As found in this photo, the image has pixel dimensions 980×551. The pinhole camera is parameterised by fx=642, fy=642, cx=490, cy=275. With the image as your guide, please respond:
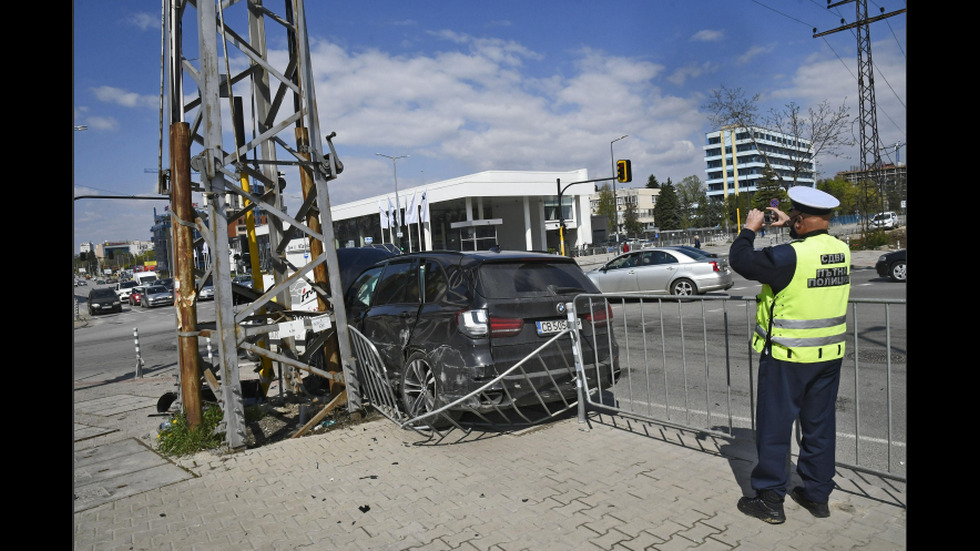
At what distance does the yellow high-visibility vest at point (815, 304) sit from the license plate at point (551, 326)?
2.39 metres

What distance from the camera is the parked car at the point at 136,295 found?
140ft

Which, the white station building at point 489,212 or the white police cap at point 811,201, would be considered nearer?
the white police cap at point 811,201

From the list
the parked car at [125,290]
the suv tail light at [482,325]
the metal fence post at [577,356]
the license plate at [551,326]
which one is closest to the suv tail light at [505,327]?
the suv tail light at [482,325]

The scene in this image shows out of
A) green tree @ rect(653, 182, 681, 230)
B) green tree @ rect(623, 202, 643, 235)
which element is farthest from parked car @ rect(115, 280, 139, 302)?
green tree @ rect(653, 182, 681, 230)

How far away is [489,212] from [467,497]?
196ft

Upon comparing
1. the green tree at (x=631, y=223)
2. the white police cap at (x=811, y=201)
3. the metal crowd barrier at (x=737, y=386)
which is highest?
the green tree at (x=631, y=223)

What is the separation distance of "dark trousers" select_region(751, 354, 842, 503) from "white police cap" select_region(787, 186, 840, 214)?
0.87m

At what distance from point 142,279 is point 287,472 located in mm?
62620

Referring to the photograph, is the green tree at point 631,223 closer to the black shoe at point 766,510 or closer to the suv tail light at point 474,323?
the suv tail light at point 474,323

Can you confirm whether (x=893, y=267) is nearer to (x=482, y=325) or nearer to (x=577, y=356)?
(x=577, y=356)

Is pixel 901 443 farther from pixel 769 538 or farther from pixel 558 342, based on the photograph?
pixel 558 342

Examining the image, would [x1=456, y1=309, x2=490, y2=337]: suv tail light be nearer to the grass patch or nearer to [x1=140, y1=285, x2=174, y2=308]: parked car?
the grass patch

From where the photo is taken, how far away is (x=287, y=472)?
5.19 m
